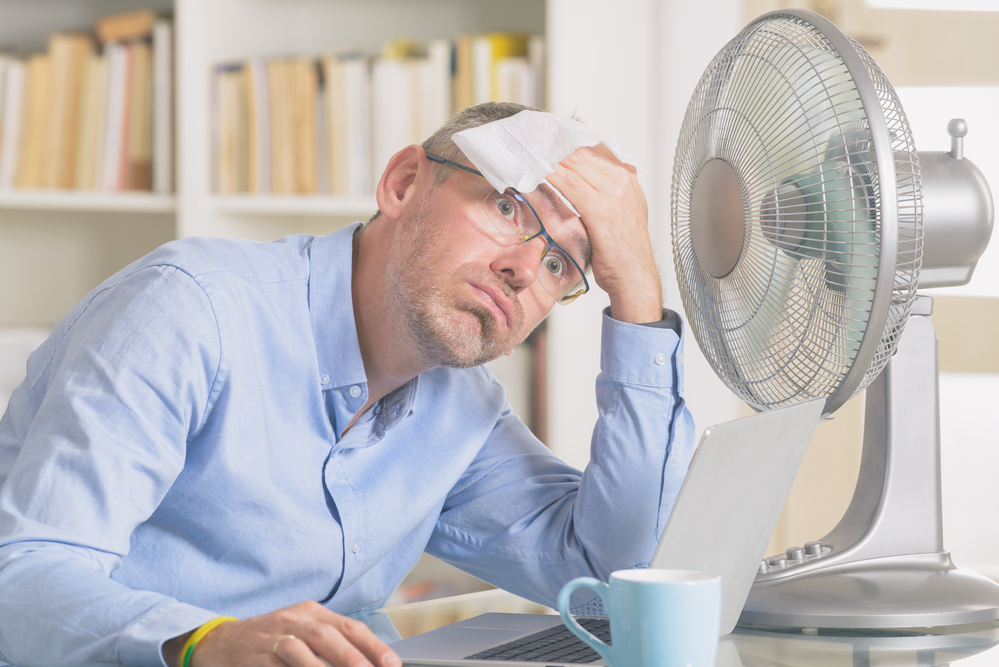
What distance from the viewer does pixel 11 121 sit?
80.0 inches

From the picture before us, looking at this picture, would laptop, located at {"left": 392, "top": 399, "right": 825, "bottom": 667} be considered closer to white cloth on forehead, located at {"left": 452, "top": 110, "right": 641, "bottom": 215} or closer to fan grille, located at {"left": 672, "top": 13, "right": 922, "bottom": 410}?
fan grille, located at {"left": 672, "top": 13, "right": 922, "bottom": 410}

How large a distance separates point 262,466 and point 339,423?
98mm

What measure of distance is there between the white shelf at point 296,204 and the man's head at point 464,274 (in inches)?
38.4

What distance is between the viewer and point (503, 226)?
980 mm

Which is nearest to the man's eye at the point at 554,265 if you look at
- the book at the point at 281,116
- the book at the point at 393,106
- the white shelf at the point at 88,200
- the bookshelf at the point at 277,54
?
the bookshelf at the point at 277,54

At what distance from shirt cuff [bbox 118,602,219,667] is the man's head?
1.40 feet

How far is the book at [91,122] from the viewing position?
6.67 feet

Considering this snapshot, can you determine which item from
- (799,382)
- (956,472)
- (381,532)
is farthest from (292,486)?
(956,472)

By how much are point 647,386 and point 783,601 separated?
0.25 m

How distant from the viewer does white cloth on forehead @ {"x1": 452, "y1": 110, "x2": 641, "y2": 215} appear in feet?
2.99

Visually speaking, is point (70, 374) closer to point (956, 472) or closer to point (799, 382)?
point (799, 382)

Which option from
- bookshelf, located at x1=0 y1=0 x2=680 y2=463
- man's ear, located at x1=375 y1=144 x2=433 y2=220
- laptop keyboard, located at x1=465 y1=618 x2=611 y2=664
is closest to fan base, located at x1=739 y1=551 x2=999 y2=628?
laptop keyboard, located at x1=465 y1=618 x2=611 y2=664

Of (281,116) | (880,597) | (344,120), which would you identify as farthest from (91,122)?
(880,597)

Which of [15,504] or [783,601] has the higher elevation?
[15,504]
